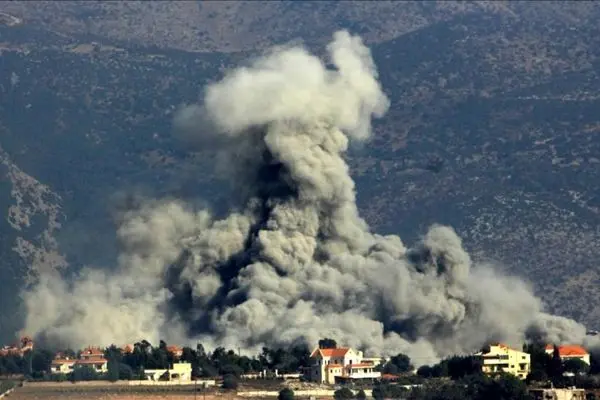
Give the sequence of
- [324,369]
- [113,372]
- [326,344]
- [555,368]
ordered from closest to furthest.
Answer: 1. [113,372]
2. [555,368]
3. [324,369]
4. [326,344]

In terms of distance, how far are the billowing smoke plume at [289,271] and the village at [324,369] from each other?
3.53 metres

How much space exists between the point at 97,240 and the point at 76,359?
43011mm

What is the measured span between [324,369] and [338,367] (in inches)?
29.4

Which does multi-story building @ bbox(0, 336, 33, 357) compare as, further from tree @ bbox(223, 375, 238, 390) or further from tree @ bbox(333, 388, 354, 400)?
tree @ bbox(333, 388, 354, 400)

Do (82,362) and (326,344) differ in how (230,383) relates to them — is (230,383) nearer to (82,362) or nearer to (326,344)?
(82,362)

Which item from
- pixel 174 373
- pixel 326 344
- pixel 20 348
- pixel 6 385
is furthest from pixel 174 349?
pixel 6 385

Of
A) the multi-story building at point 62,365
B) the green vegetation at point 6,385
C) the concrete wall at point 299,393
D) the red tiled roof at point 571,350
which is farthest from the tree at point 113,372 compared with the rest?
the red tiled roof at point 571,350

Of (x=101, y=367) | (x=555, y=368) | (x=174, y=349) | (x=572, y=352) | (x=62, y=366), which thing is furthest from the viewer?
(x=174, y=349)

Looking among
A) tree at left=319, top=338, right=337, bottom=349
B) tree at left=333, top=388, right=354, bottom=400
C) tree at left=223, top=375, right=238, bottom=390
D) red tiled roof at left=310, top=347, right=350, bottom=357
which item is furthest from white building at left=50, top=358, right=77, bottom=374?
tree at left=333, top=388, right=354, bottom=400

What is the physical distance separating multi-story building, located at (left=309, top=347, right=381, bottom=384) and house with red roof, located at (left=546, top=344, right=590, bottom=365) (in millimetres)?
9223

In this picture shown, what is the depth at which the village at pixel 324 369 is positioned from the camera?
128 m

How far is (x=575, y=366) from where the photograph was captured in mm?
129375

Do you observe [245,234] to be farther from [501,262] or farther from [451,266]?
[501,262]

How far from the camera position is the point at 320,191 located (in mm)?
142875
